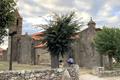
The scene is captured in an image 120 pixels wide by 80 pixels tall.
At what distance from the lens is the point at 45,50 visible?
1233 inches

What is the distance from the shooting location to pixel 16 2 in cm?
1669

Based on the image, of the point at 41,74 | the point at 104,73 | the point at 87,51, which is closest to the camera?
the point at 41,74

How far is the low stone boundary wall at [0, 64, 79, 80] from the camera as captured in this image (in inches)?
574

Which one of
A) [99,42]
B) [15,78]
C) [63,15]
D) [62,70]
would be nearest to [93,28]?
[99,42]

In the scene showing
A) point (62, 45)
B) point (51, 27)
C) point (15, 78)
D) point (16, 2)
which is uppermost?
point (16, 2)

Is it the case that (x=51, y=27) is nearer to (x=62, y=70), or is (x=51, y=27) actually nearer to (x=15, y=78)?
(x=62, y=70)

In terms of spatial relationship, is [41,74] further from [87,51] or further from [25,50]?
[25,50]

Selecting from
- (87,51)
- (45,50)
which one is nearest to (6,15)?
(45,50)

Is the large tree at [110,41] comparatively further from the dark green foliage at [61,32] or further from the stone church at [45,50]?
the dark green foliage at [61,32]

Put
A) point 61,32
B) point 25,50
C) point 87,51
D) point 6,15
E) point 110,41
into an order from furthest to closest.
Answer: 1. point 25,50
2. point 87,51
3. point 110,41
4. point 61,32
5. point 6,15

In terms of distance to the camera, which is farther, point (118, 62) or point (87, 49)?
point (87, 49)

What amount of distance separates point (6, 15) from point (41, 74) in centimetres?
484

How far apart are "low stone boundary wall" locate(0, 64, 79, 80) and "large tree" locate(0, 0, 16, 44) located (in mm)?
2808

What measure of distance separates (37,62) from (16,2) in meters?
32.2
